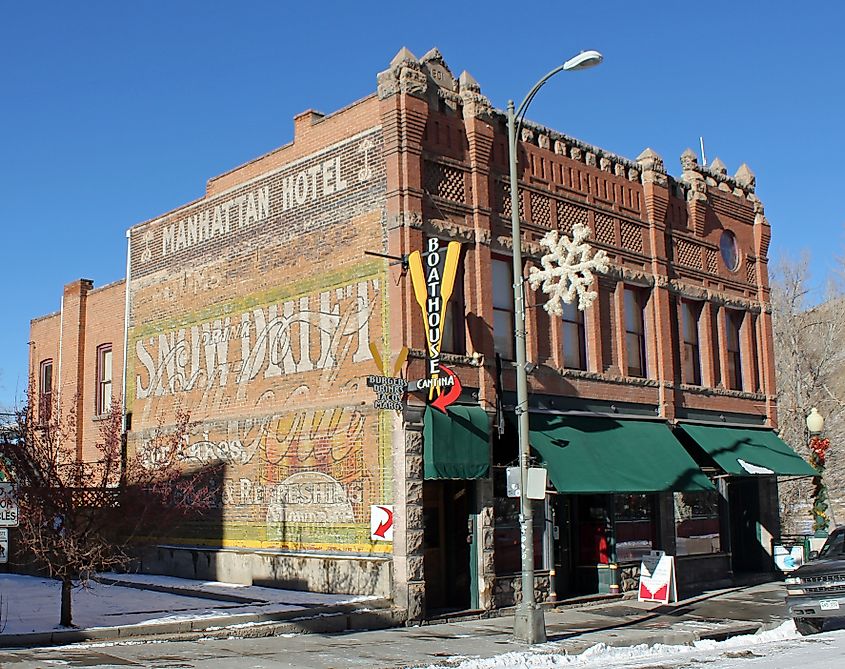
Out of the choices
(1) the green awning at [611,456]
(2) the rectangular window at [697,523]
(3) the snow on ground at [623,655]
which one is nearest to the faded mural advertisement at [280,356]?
(1) the green awning at [611,456]

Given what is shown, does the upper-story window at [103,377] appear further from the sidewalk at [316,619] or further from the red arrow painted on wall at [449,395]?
the red arrow painted on wall at [449,395]

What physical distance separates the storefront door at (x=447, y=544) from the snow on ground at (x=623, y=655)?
13.9ft

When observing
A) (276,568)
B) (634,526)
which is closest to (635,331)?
(634,526)

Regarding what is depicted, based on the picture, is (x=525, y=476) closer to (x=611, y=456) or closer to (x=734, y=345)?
(x=611, y=456)

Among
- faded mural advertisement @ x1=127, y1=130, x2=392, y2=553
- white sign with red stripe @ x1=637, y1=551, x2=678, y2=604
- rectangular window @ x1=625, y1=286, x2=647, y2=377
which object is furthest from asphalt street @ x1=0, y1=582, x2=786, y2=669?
rectangular window @ x1=625, y1=286, x2=647, y2=377

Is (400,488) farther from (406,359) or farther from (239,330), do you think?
(239,330)

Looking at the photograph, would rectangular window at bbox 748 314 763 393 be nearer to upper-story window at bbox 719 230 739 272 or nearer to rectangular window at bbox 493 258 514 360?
upper-story window at bbox 719 230 739 272

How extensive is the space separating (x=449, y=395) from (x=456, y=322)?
2.32 metres

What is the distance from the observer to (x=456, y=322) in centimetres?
2025

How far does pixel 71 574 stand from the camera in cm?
1609

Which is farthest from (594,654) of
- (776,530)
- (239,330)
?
(776,530)

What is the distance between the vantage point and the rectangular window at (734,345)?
93.0 feet

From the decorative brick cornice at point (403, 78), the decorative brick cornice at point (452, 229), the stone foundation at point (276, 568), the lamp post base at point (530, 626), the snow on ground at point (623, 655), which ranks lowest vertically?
the snow on ground at point (623, 655)

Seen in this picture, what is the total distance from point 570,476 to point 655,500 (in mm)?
4846
